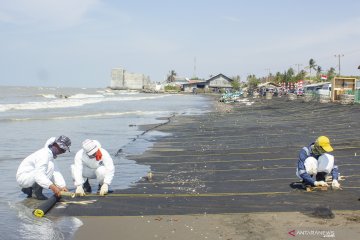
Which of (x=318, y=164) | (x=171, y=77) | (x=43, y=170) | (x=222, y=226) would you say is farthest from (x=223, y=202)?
(x=171, y=77)

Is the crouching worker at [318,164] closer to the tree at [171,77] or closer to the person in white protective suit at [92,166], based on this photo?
the person in white protective suit at [92,166]

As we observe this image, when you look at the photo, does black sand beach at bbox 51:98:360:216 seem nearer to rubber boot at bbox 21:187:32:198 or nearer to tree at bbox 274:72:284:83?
rubber boot at bbox 21:187:32:198

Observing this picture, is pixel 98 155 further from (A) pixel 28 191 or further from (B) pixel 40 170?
(A) pixel 28 191

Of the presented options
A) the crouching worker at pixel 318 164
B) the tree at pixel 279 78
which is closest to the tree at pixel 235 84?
the tree at pixel 279 78

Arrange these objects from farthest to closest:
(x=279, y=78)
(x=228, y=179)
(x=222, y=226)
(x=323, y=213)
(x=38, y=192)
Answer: (x=279, y=78) < (x=228, y=179) < (x=38, y=192) < (x=323, y=213) < (x=222, y=226)

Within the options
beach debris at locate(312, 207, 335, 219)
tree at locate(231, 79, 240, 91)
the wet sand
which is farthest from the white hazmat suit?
tree at locate(231, 79, 240, 91)

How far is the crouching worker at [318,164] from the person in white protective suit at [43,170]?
392cm

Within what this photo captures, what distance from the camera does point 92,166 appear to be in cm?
739

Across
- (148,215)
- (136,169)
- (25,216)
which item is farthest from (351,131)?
(25,216)

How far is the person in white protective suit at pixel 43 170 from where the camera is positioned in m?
6.90

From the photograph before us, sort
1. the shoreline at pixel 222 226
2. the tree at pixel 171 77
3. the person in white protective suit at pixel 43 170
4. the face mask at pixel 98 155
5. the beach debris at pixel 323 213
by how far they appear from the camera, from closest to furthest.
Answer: the shoreline at pixel 222 226 < the beach debris at pixel 323 213 < the person in white protective suit at pixel 43 170 < the face mask at pixel 98 155 < the tree at pixel 171 77

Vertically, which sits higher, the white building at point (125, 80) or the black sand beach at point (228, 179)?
the white building at point (125, 80)

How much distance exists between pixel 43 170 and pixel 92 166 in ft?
2.70

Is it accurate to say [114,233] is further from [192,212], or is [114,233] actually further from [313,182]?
[313,182]
